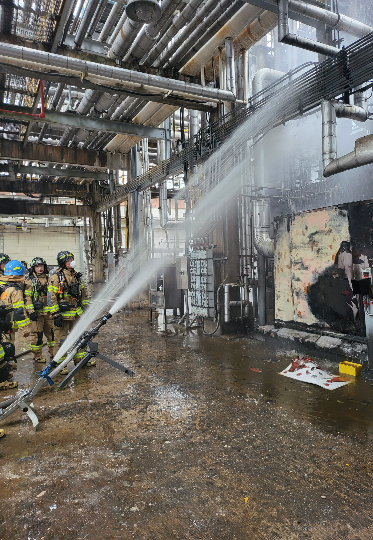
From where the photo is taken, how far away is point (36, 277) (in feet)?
21.7

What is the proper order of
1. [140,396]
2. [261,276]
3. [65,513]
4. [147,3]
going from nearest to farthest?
[65,513], [147,3], [140,396], [261,276]

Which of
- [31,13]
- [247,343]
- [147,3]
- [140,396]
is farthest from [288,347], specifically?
[31,13]

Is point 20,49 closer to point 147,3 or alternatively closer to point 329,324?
point 147,3

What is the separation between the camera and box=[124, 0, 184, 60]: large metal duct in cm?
516

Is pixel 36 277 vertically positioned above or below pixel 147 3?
below

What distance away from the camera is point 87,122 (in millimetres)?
8719

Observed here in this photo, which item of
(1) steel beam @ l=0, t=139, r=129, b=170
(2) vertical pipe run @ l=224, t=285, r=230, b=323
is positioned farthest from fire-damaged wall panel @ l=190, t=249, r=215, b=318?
(1) steel beam @ l=0, t=139, r=129, b=170

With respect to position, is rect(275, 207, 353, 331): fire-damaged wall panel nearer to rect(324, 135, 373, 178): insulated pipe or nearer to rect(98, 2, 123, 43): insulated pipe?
rect(324, 135, 373, 178): insulated pipe

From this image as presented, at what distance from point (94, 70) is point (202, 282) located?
15.9 feet

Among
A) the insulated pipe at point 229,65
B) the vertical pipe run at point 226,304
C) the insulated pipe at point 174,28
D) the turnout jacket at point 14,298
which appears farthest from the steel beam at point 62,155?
the vertical pipe run at point 226,304

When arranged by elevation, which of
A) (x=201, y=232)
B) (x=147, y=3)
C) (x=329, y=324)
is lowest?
(x=329, y=324)

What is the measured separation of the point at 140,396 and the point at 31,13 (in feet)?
20.9

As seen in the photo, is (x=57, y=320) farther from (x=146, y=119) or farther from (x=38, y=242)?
(x=38, y=242)

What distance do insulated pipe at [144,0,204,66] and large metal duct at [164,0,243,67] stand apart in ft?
1.08
